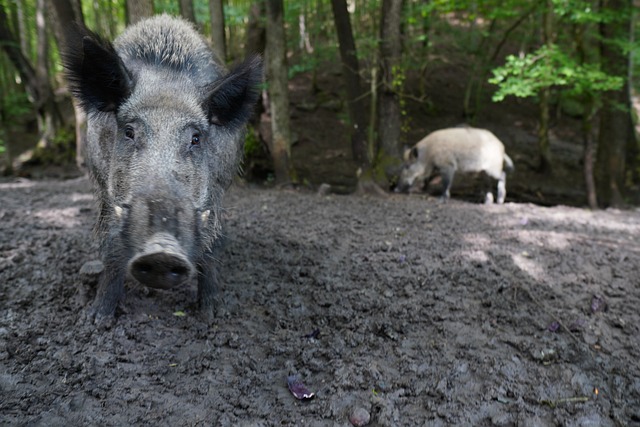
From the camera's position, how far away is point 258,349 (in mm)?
2930

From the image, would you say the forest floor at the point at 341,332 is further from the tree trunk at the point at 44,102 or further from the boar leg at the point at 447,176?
the tree trunk at the point at 44,102

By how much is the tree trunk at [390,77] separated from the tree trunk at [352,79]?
1.12ft

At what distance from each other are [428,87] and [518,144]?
3.88m

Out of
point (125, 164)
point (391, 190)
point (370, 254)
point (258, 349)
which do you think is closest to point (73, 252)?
point (125, 164)

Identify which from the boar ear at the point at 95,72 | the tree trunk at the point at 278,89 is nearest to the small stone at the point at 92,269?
the boar ear at the point at 95,72

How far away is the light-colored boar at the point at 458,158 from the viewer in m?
8.53

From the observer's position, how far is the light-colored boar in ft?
28.0

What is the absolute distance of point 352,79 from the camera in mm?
7824

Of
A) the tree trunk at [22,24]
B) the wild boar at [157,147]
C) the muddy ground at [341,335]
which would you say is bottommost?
the muddy ground at [341,335]

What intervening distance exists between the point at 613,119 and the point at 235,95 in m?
7.46

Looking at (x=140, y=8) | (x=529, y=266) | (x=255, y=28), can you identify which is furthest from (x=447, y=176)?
(x=140, y=8)

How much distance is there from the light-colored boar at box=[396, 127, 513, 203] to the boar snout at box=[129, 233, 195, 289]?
6703mm

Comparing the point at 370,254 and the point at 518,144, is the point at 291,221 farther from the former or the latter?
the point at 518,144

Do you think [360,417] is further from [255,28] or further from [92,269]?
[255,28]
